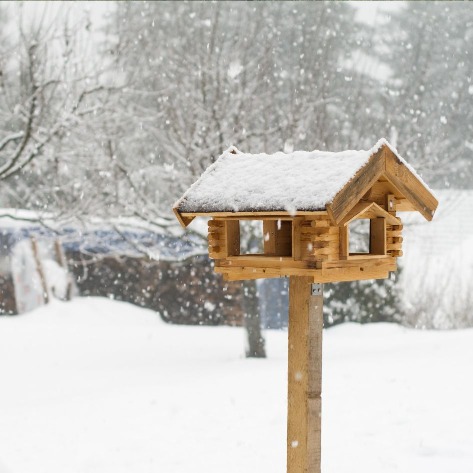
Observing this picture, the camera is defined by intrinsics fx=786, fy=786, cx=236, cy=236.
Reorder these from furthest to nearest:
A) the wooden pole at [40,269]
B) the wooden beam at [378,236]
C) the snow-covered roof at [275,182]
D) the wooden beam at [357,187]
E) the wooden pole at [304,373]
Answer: the wooden pole at [40,269]
the wooden beam at [378,236]
the wooden pole at [304,373]
the snow-covered roof at [275,182]
the wooden beam at [357,187]

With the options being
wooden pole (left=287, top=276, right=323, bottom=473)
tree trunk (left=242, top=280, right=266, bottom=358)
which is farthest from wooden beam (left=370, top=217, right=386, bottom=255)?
Answer: tree trunk (left=242, top=280, right=266, bottom=358)

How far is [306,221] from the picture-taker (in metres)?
4.48

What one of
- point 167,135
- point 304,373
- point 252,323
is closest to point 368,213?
point 304,373

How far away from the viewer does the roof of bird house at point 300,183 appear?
13.9 feet

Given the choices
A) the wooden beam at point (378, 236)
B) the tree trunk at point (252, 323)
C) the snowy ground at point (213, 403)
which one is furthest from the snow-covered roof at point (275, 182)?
the tree trunk at point (252, 323)

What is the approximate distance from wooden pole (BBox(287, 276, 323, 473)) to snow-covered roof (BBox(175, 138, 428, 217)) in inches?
22.3

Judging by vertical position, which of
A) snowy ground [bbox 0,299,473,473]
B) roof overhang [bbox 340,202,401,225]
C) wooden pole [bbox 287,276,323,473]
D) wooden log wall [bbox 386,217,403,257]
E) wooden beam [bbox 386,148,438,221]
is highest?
wooden beam [bbox 386,148,438,221]

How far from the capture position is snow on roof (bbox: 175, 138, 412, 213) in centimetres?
426

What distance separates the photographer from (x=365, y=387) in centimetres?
887

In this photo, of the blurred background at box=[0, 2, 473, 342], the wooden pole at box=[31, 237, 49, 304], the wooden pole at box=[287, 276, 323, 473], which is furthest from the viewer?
the wooden pole at box=[31, 237, 49, 304]

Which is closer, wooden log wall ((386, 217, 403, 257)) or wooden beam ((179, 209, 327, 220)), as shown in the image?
wooden beam ((179, 209, 327, 220))

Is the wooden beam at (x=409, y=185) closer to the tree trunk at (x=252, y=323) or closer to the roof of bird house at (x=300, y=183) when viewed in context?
the roof of bird house at (x=300, y=183)

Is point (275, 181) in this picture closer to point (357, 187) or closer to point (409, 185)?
point (357, 187)

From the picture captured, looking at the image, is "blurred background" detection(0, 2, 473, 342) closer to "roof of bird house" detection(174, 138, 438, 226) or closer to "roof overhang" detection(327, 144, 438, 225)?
"roof of bird house" detection(174, 138, 438, 226)
